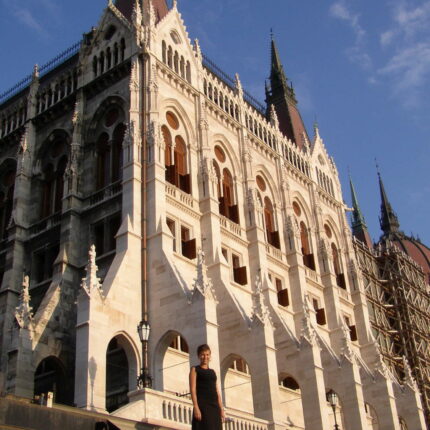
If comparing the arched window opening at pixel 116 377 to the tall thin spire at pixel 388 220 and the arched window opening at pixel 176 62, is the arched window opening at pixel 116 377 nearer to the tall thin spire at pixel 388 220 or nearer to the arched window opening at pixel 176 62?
the arched window opening at pixel 176 62

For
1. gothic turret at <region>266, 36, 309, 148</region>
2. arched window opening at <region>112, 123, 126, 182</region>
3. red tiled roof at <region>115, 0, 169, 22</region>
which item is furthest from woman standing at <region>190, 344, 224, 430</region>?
gothic turret at <region>266, 36, 309, 148</region>

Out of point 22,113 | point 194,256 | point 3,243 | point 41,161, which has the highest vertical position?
point 22,113

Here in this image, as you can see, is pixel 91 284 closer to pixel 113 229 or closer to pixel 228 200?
pixel 113 229

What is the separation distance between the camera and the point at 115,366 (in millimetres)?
31844

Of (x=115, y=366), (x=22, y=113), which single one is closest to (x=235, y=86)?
(x=22, y=113)

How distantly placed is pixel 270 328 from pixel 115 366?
24.5 feet

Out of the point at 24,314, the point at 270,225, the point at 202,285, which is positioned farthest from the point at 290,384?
the point at 24,314

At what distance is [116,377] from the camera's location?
104 ft

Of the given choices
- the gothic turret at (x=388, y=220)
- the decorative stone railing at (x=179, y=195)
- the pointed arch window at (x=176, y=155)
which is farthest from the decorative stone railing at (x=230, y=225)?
the gothic turret at (x=388, y=220)

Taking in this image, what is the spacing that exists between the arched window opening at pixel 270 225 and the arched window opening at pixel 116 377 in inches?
610

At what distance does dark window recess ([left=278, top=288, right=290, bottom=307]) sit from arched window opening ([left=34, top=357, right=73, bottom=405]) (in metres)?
15.3

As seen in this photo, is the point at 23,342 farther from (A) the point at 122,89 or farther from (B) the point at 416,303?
(B) the point at 416,303

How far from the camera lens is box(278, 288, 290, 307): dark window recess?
140 feet

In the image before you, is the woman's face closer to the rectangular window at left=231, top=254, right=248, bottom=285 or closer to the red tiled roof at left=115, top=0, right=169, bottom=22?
the rectangular window at left=231, top=254, right=248, bottom=285
